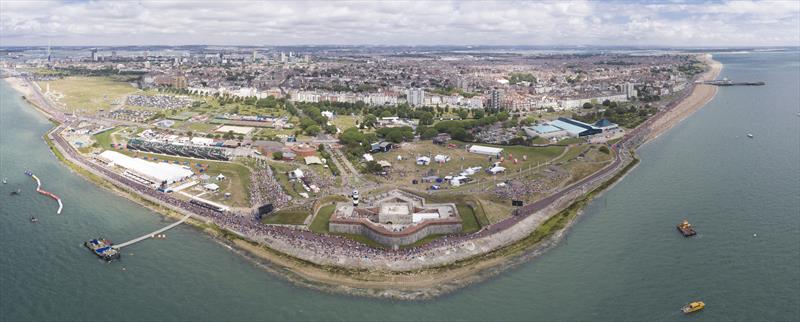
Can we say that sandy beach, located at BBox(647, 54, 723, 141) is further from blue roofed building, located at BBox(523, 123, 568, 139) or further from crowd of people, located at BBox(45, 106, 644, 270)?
crowd of people, located at BBox(45, 106, 644, 270)

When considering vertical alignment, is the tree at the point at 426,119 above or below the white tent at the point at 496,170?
above

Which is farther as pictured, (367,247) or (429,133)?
(429,133)

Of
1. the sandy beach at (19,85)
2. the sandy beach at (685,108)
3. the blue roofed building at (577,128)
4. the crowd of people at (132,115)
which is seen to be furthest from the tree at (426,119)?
the sandy beach at (19,85)

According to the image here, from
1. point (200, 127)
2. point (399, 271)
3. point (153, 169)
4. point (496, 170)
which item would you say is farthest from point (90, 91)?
point (399, 271)

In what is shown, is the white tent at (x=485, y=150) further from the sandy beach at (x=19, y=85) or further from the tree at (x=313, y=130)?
the sandy beach at (x=19, y=85)

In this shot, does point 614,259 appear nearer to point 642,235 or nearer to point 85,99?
point 642,235

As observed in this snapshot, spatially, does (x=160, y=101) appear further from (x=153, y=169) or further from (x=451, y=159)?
(x=451, y=159)
